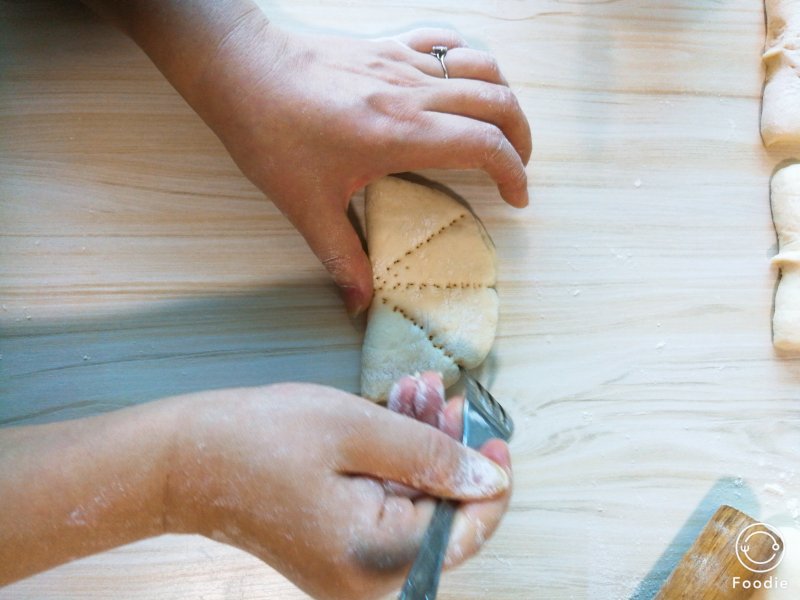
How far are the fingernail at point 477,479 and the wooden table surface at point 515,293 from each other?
31cm

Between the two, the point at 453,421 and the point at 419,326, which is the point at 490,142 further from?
the point at 453,421

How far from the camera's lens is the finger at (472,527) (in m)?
0.82

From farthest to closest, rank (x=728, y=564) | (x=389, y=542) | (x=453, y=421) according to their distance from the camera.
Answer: (x=728, y=564) < (x=453, y=421) < (x=389, y=542)

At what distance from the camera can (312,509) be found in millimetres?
800

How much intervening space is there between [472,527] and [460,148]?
1.91 ft

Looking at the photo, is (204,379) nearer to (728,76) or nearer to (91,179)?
(91,179)

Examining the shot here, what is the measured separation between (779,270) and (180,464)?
107 centimetres

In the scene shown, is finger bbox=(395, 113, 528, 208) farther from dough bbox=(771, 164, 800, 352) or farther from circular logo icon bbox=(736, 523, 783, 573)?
circular logo icon bbox=(736, 523, 783, 573)

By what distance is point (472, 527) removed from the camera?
822 millimetres

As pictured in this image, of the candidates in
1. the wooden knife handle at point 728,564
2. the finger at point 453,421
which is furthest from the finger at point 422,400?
the wooden knife handle at point 728,564

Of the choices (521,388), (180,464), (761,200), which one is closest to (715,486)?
(521,388)

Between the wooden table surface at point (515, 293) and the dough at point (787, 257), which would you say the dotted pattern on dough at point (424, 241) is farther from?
the dough at point (787, 257)

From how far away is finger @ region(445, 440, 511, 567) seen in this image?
817 mm

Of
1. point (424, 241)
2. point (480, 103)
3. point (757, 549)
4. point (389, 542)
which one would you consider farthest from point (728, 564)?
point (480, 103)
